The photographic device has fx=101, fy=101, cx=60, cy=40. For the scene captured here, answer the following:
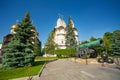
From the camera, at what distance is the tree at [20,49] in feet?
53.0

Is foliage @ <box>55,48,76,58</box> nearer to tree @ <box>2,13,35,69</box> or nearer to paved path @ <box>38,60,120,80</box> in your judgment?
tree @ <box>2,13,35,69</box>

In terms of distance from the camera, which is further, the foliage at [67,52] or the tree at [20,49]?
the foliage at [67,52]

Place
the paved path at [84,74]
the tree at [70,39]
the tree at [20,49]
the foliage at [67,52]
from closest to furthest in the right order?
the paved path at [84,74], the tree at [20,49], the foliage at [67,52], the tree at [70,39]

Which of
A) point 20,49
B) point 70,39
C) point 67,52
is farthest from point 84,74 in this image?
point 70,39

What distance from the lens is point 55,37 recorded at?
61.5 m

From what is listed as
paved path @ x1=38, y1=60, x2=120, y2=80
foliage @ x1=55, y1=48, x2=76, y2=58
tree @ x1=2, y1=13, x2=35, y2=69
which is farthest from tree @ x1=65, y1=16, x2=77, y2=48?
paved path @ x1=38, y1=60, x2=120, y2=80

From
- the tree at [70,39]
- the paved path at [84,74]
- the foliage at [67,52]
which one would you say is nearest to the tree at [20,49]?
the paved path at [84,74]

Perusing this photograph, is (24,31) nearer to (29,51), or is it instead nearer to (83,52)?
(29,51)

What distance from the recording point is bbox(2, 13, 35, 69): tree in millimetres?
16156

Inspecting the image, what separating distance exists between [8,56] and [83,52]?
15885mm

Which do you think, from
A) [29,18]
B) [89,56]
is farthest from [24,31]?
[89,56]

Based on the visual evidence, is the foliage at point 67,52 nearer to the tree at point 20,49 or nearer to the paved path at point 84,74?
the tree at point 20,49

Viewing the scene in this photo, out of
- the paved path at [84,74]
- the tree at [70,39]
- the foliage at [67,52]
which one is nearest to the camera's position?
the paved path at [84,74]

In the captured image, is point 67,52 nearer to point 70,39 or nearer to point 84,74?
point 70,39
